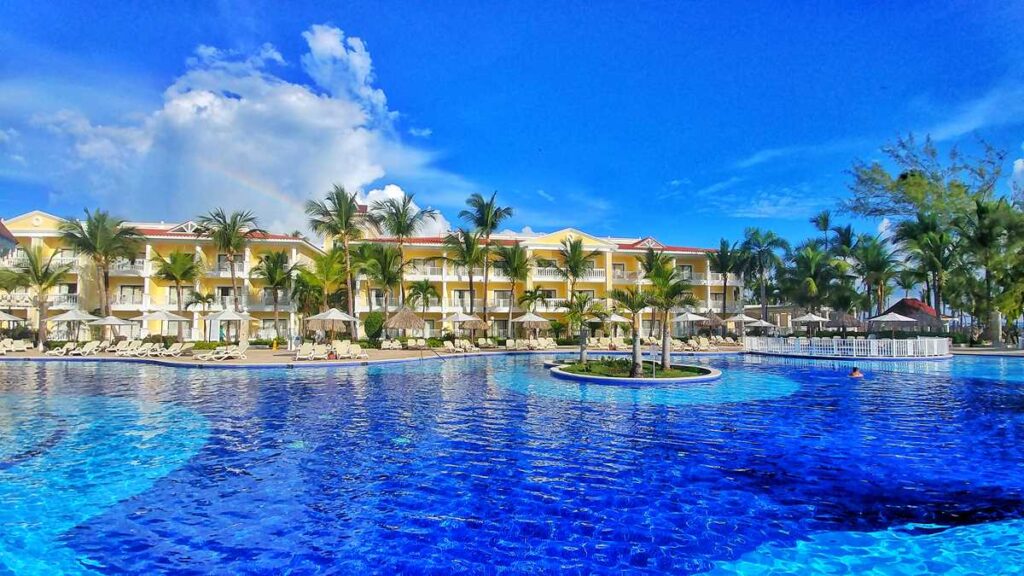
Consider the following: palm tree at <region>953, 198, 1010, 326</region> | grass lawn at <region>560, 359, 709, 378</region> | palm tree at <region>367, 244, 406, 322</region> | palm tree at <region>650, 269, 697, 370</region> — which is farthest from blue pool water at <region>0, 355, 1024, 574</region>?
palm tree at <region>367, 244, 406, 322</region>

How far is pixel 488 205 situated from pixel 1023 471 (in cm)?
3182

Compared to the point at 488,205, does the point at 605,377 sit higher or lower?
lower

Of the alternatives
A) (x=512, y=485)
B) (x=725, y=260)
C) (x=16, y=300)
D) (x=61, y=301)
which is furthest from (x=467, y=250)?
(x=512, y=485)

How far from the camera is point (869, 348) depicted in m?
27.0

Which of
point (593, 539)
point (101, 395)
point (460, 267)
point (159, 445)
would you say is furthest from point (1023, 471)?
point (460, 267)

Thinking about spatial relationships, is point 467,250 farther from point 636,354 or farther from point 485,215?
point 636,354

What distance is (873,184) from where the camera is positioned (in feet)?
96.8

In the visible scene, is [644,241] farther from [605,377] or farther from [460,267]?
[605,377]

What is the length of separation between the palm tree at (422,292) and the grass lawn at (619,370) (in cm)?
1853

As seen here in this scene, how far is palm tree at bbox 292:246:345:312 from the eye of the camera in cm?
3488

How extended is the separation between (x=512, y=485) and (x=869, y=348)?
83.8 feet

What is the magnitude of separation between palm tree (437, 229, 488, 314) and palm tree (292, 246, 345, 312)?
6766 millimetres

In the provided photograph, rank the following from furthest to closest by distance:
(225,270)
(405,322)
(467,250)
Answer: (225,270)
(467,250)
(405,322)

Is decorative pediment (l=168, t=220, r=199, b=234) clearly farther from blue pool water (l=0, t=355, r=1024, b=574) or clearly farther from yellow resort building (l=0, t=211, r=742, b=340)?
blue pool water (l=0, t=355, r=1024, b=574)
